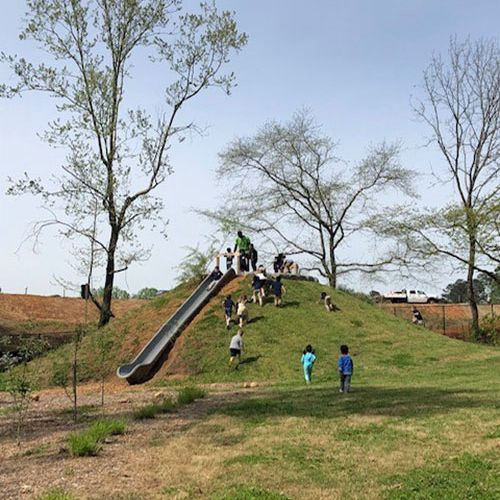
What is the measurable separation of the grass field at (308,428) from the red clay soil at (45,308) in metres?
19.1

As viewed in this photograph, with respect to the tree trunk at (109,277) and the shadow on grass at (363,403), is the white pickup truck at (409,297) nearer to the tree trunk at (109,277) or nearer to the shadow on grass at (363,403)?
the tree trunk at (109,277)

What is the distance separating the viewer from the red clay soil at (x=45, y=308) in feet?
134

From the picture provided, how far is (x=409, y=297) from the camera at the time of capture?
53469 millimetres

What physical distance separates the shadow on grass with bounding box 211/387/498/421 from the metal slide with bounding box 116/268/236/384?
6.60m

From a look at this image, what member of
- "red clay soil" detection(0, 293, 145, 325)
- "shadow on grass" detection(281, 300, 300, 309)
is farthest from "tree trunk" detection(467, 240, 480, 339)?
"red clay soil" detection(0, 293, 145, 325)

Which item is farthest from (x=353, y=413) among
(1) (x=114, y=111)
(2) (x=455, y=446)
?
(1) (x=114, y=111)

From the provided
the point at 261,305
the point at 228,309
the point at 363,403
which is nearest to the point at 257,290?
the point at 261,305

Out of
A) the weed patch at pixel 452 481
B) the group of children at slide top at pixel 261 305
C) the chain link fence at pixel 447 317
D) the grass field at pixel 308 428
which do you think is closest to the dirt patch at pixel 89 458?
the grass field at pixel 308 428

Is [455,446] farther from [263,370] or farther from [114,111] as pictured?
[114,111]

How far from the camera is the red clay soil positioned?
40938 mm

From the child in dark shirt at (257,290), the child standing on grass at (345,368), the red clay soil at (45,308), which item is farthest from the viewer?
the red clay soil at (45,308)

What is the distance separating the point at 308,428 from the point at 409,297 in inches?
1738

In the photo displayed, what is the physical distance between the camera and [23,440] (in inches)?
436

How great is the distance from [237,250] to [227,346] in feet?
23.3
